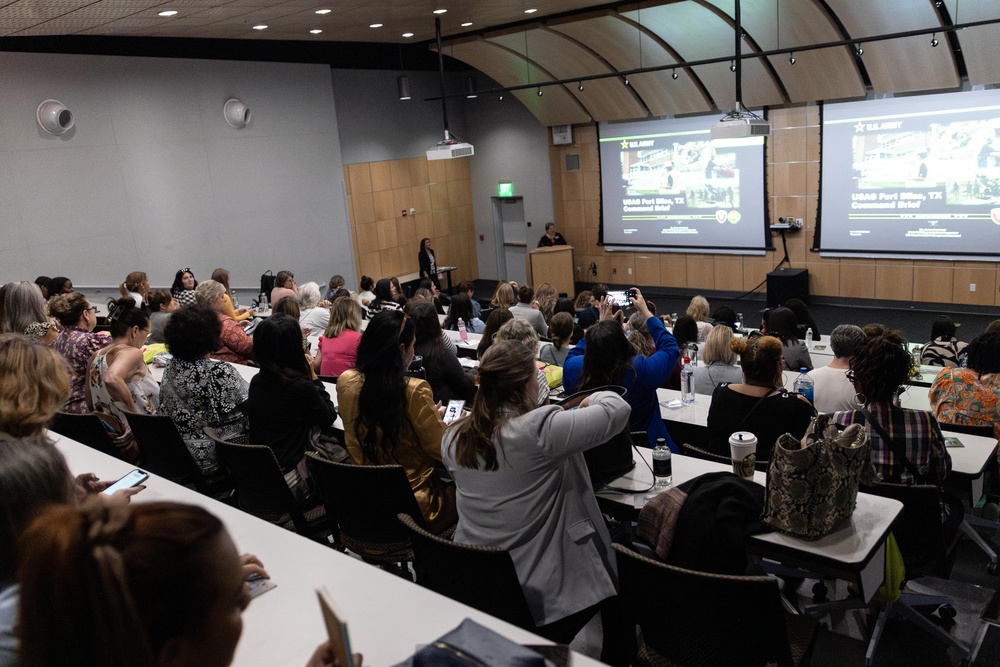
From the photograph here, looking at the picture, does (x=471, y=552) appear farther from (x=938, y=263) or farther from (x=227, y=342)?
(x=938, y=263)

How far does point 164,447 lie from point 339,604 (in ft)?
6.78

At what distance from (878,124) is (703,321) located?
5.63 meters

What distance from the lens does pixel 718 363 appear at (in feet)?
16.2

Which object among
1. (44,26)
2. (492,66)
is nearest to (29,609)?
(44,26)

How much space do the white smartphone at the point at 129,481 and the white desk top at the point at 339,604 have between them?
65 cm

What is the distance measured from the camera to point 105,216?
9547mm

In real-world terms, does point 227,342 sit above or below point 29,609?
below

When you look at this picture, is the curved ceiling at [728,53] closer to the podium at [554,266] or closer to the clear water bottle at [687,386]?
the podium at [554,266]

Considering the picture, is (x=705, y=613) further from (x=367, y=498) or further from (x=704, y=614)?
(x=367, y=498)

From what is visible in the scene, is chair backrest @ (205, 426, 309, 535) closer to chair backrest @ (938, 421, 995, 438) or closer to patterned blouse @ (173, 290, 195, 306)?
chair backrest @ (938, 421, 995, 438)

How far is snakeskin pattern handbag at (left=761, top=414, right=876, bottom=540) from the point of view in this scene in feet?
8.24

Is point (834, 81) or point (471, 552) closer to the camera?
point (471, 552)

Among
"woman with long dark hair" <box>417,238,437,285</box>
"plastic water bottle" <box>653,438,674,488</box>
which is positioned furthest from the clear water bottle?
"woman with long dark hair" <box>417,238,437,285</box>

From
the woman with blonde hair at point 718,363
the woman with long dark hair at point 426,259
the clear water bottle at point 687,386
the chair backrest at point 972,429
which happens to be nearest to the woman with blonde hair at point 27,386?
the clear water bottle at point 687,386
